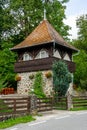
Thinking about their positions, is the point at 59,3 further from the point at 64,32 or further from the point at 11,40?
the point at 11,40

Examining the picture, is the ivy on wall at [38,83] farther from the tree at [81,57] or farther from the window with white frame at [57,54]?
the tree at [81,57]

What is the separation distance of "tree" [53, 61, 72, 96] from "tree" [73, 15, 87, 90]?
239 inches

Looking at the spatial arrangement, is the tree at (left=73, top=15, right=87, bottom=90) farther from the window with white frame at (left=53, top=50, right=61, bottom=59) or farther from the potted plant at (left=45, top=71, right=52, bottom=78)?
the potted plant at (left=45, top=71, right=52, bottom=78)

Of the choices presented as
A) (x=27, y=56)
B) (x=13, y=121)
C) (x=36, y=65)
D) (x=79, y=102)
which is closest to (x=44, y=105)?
(x=79, y=102)

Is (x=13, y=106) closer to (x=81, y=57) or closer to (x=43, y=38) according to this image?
(x=43, y=38)

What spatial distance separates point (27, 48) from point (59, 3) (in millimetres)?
12830

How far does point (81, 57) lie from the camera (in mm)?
44281

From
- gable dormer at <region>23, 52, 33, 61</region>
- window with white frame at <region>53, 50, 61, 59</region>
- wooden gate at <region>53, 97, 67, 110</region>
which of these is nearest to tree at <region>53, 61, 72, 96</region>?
window with white frame at <region>53, 50, 61, 59</region>

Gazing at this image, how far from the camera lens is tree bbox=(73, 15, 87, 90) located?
128ft

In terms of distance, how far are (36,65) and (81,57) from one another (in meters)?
12.2

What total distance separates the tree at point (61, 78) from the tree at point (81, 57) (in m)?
6.08

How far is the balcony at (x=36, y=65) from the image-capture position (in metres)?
32.3

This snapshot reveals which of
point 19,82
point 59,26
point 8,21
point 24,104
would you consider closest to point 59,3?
point 59,26

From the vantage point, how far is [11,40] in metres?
46.2
